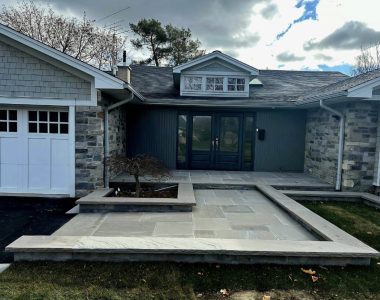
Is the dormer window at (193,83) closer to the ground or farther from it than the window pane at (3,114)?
farther from it

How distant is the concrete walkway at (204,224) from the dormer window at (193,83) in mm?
5050

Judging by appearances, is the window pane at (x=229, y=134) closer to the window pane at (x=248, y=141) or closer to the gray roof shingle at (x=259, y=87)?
the window pane at (x=248, y=141)

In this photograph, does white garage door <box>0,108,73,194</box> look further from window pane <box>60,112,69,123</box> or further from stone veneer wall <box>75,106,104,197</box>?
stone veneer wall <box>75,106,104,197</box>

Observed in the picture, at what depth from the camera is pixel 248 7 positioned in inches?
408

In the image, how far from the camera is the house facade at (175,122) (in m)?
6.27

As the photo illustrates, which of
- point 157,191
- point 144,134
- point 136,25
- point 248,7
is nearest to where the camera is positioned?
point 157,191

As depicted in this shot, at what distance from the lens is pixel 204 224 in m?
4.60

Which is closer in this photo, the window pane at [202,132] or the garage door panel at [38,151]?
the garage door panel at [38,151]

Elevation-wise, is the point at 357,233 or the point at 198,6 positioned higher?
the point at 198,6

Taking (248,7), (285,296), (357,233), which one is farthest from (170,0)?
(285,296)

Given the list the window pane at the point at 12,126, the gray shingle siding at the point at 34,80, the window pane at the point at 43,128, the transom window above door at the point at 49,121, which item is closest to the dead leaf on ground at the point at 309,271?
the gray shingle siding at the point at 34,80

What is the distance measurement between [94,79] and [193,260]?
15.6 feet

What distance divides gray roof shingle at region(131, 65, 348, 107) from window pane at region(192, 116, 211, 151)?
29.8 inches

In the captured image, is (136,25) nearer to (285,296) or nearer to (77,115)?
(77,115)
